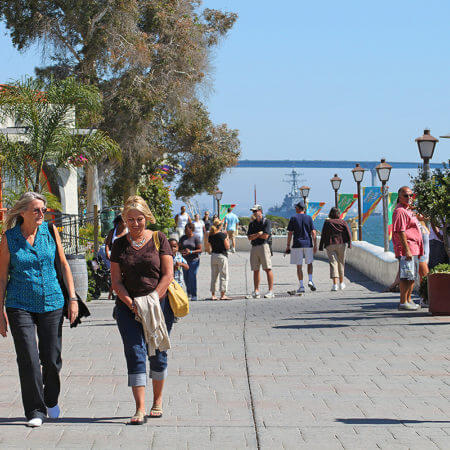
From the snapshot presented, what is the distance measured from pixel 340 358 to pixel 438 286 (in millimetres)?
3354

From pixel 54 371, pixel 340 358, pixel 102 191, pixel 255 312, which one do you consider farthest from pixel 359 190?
pixel 54 371

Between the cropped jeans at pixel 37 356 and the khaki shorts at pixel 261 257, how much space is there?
9.85 meters

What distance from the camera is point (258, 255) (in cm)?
1612

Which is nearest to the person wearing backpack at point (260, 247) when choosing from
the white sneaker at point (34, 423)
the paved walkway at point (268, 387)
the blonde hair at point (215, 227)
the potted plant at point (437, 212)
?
the blonde hair at point (215, 227)

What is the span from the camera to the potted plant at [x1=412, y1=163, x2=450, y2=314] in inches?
448

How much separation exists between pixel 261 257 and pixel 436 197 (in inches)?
204

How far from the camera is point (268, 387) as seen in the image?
24.3ft

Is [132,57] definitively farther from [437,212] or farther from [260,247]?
[437,212]

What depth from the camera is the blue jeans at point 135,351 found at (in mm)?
6148

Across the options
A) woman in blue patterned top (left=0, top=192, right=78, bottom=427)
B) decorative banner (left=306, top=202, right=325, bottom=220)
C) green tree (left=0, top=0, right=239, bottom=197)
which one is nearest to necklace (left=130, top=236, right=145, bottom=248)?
woman in blue patterned top (left=0, top=192, right=78, bottom=427)

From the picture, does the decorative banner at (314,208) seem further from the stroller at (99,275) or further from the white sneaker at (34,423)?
the white sneaker at (34,423)

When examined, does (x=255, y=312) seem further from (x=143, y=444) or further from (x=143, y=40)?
(x=143, y=40)

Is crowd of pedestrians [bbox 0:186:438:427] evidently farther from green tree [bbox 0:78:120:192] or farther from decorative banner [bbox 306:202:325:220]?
decorative banner [bbox 306:202:325:220]

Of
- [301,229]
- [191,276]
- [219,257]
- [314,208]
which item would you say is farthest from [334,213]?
[314,208]
